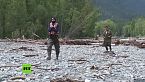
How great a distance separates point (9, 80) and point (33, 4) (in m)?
60.7

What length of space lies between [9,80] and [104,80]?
319 cm

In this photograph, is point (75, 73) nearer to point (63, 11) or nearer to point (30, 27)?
point (30, 27)

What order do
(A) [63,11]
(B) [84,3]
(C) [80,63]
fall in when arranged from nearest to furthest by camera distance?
(C) [80,63] → (A) [63,11] → (B) [84,3]

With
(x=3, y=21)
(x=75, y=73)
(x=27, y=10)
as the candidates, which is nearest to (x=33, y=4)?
(x=27, y=10)

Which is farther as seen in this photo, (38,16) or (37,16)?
(38,16)

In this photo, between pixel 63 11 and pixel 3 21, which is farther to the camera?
pixel 63 11

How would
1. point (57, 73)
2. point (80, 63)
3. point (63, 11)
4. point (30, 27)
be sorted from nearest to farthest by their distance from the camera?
point (57, 73), point (80, 63), point (30, 27), point (63, 11)

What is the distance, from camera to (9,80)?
13.7 m

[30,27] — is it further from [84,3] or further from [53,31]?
[53,31]

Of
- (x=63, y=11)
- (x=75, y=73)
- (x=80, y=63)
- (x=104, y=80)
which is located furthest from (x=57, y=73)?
(x=63, y=11)

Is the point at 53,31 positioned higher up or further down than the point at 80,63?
higher up

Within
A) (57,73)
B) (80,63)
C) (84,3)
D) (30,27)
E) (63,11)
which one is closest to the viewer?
(57,73)

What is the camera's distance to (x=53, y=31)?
69.2ft

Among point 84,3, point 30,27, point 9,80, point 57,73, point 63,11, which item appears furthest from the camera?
point 84,3
